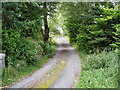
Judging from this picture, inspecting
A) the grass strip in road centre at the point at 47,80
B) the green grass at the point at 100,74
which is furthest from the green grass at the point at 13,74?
the green grass at the point at 100,74

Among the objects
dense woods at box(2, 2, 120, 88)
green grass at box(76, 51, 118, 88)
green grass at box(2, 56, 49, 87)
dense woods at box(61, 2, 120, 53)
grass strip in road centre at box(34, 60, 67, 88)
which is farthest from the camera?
dense woods at box(61, 2, 120, 53)

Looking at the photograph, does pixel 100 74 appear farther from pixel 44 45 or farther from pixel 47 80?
pixel 44 45

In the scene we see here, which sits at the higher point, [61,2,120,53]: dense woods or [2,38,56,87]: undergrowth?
[61,2,120,53]: dense woods

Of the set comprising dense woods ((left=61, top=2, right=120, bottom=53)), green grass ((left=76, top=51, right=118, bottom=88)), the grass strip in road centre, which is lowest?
the grass strip in road centre

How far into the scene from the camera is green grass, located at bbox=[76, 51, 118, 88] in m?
4.29

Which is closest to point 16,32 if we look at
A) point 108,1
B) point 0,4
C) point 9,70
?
point 0,4

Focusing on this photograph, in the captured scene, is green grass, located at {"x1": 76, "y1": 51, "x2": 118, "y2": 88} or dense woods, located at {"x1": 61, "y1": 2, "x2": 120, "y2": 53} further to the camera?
dense woods, located at {"x1": 61, "y1": 2, "x2": 120, "y2": 53}

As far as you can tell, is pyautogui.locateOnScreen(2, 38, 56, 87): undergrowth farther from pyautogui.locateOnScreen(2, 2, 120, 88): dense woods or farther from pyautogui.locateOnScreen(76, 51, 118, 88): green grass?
pyautogui.locateOnScreen(76, 51, 118, 88): green grass

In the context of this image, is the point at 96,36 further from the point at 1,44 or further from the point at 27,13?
the point at 1,44

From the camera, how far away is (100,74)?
511 centimetres

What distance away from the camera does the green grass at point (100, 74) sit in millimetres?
4293

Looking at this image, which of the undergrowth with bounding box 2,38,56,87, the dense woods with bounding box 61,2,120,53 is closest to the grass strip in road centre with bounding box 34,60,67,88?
the undergrowth with bounding box 2,38,56,87

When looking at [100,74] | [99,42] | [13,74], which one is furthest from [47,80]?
[99,42]

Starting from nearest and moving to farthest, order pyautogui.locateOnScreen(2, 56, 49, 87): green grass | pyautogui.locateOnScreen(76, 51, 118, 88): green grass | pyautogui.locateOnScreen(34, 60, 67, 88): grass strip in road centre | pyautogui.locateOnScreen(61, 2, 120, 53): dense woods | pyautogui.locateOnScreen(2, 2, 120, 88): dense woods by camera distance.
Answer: pyautogui.locateOnScreen(76, 51, 118, 88): green grass, pyautogui.locateOnScreen(34, 60, 67, 88): grass strip in road centre, pyautogui.locateOnScreen(2, 56, 49, 87): green grass, pyautogui.locateOnScreen(2, 2, 120, 88): dense woods, pyautogui.locateOnScreen(61, 2, 120, 53): dense woods
